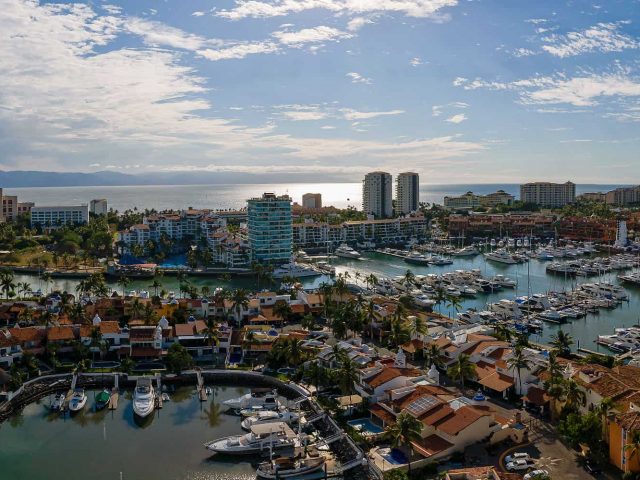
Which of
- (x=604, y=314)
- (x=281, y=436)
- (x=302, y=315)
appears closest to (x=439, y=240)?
(x=604, y=314)

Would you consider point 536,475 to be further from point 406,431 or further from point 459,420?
point 406,431

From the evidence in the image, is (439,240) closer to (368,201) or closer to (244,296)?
(368,201)

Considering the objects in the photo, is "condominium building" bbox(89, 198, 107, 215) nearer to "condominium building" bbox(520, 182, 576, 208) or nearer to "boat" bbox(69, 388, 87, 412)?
"condominium building" bbox(520, 182, 576, 208)

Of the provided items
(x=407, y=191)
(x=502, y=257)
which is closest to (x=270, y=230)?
(x=502, y=257)

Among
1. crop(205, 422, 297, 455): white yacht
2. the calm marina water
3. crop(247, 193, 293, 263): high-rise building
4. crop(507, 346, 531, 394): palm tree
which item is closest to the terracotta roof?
crop(507, 346, 531, 394): palm tree

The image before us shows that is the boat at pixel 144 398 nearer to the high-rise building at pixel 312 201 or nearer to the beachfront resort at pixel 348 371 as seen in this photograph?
the beachfront resort at pixel 348 371

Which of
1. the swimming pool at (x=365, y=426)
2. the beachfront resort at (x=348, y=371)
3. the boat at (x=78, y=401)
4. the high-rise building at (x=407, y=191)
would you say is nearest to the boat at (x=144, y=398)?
the beachfront resort at (x=348, y=371)
